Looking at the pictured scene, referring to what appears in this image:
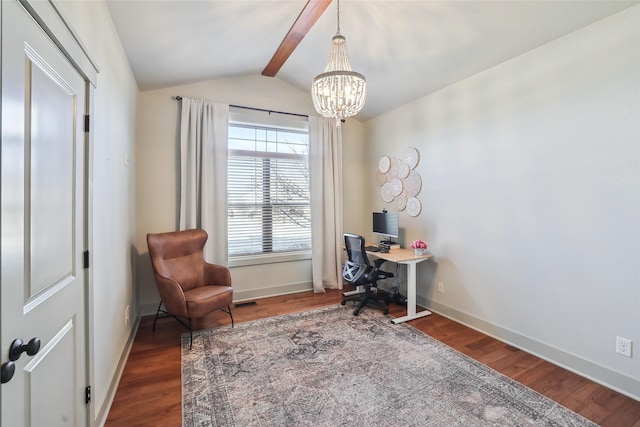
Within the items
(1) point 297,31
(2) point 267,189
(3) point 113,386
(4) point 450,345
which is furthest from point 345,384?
(1) point 297,31

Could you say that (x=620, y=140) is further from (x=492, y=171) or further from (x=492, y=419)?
(x=492, y=419)

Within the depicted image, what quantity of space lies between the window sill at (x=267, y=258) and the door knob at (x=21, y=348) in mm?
2867

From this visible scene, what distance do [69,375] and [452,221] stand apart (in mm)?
3359

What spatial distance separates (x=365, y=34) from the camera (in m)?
2.77

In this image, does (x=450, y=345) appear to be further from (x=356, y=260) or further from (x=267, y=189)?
(x=267, y=189)

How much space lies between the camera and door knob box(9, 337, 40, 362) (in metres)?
0.83

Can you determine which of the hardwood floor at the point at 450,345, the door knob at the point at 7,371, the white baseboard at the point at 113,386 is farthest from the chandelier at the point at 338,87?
the white baseboard at the point at 113,386

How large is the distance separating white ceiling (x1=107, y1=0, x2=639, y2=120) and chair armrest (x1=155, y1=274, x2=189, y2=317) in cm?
212

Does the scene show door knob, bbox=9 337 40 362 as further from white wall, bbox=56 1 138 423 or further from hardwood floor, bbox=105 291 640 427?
hardwood floor, bbox=105 291 640 427

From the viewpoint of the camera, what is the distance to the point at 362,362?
2375mm

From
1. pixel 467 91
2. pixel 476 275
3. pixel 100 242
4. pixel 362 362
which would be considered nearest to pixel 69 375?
pixel 100 242

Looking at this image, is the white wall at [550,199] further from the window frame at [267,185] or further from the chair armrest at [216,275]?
the chair armrest at [216,275]

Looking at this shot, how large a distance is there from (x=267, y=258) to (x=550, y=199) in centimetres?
324

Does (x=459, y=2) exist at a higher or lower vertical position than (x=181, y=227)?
higher
